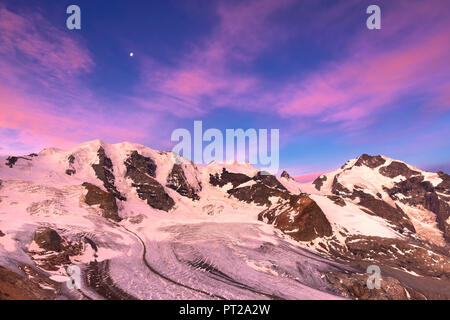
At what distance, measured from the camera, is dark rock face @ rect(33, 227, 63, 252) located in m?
33.9

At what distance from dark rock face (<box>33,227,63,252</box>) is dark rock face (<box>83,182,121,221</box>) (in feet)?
84.7

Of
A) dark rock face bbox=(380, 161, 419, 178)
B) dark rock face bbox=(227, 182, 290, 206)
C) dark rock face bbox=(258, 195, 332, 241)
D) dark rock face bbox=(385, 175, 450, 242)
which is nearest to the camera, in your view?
dark rock face bbox=(258, 195, 332, 241)

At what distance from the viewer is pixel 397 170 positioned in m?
165

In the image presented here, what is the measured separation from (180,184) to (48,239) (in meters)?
75.1

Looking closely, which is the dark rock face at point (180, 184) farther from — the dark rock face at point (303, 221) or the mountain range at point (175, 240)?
the dark rock face at point (303, 221)

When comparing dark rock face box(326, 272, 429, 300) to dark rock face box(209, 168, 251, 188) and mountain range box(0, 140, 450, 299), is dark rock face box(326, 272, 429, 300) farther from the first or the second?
dark rock face box(209, 168, 251, 188)

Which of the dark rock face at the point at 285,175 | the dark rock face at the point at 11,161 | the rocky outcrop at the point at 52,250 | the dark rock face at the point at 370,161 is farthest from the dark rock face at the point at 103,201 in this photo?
the dark rock face at the point at 370,161

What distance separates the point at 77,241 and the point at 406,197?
178118 mm

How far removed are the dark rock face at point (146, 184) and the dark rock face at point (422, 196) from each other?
141m

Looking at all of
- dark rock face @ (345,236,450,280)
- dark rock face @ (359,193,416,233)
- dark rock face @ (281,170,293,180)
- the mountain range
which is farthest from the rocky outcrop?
dark rock face @ (281,170,293,180)

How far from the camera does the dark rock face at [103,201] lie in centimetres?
6337

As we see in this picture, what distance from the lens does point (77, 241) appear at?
3984 centimetres

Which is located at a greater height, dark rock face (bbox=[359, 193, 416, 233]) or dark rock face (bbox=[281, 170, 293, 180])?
dark rock face (bbox=[281, 170, 293, 180])

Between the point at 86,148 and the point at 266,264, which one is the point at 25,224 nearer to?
the point at 266,264
